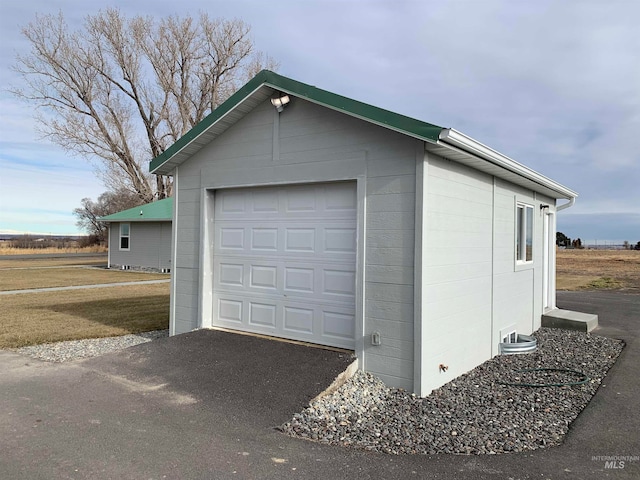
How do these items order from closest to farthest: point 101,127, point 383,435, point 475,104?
point 383,435 < point 475,104 < point 101,127

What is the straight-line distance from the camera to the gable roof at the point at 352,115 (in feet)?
17.0

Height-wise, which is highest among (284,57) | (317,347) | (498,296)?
(284,57)

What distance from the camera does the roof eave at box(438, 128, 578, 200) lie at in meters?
5.11

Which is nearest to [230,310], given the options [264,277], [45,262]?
[264,277]

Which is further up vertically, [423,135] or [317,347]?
[423,135]

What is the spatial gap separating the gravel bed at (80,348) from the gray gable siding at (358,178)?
149cm

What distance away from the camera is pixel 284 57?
32.7m

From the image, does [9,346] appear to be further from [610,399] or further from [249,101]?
[610,399]

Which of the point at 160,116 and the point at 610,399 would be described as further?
the point at 160,116

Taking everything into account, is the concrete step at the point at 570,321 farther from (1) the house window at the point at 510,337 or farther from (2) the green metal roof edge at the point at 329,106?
(2) the green metal roof edge at the point at 329,106

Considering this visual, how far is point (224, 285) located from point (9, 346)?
12.2 ft

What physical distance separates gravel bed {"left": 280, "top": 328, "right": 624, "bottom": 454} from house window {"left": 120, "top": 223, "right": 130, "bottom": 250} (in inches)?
894

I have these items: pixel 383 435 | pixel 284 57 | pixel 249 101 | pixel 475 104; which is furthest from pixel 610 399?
pixel 284 57

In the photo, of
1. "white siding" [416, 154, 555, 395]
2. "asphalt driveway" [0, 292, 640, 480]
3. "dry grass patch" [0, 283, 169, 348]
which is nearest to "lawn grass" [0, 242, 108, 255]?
"dry grass patch" [0, 283, 169, 348]
